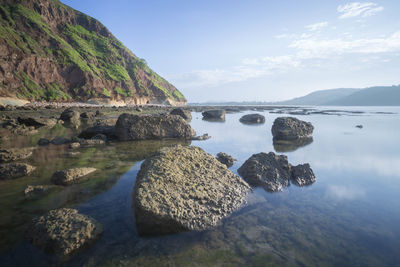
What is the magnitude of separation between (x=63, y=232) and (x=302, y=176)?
19.4ft

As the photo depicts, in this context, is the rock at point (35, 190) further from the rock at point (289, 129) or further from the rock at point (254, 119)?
the rock at point (254, 119)

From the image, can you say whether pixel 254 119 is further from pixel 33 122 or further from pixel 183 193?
pixel 183 193

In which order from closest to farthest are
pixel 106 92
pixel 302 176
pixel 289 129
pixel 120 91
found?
pixel 302 176 → pixel 289 129 → pixel 106 92 → pixel 120 91

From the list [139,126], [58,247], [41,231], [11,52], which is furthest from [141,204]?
[11,52]

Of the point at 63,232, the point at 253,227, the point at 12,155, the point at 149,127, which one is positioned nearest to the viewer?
the point at 63,232

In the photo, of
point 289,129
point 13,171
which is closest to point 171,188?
point 13,171

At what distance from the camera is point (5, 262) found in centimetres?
254

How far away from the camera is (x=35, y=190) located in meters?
4.48

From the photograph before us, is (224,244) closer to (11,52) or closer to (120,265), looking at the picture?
(120,265)

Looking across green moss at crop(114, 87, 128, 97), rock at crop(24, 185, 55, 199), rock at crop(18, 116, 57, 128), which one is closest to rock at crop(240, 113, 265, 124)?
rock at crop(18, 116, 57, 128)

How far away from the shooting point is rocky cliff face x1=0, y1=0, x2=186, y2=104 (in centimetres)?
4044

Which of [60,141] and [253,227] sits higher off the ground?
[60,141]

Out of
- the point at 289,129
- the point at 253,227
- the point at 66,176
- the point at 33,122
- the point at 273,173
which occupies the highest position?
the point at 33,122

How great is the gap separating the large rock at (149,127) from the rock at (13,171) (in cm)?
554
